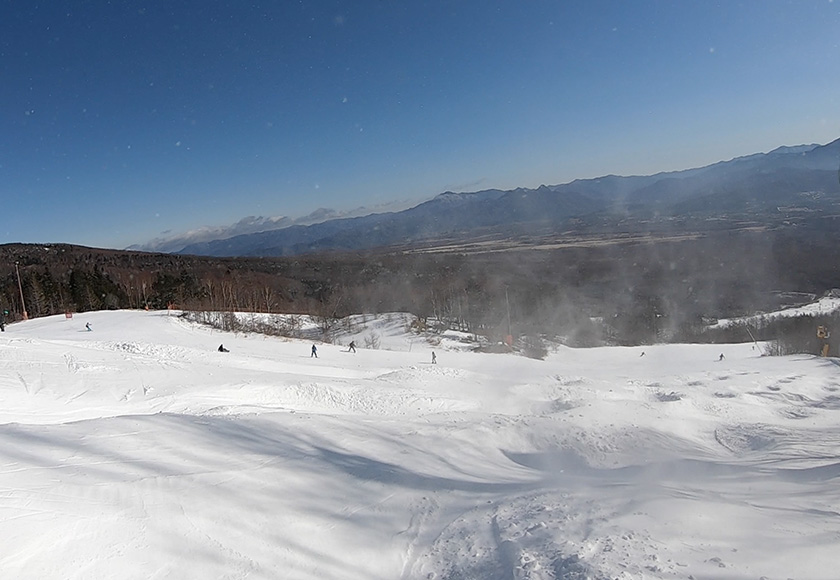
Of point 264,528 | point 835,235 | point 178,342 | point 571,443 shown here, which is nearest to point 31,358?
point 178,342

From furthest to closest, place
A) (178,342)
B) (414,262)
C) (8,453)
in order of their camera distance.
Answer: (414,262), (178,342), (8,453)

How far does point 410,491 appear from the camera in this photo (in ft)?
24.8

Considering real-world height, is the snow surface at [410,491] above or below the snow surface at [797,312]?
above

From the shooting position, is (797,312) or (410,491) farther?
(797,312)

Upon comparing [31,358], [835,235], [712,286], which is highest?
[31,358]

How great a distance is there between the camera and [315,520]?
6.43 m

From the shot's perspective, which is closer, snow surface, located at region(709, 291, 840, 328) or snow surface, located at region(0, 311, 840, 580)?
snow surface, located at region(0, 311, 840, 580)

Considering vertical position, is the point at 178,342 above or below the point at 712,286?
above

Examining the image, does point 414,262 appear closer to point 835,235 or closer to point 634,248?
point 634,248

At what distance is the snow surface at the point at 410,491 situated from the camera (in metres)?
5.00

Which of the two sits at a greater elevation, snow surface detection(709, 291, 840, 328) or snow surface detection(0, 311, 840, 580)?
snow surface detection(0, 311, 840, 580)

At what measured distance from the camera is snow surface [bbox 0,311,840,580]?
500 centimetres

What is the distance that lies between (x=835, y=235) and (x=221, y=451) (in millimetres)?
113747

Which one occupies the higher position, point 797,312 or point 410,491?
point 410,491
